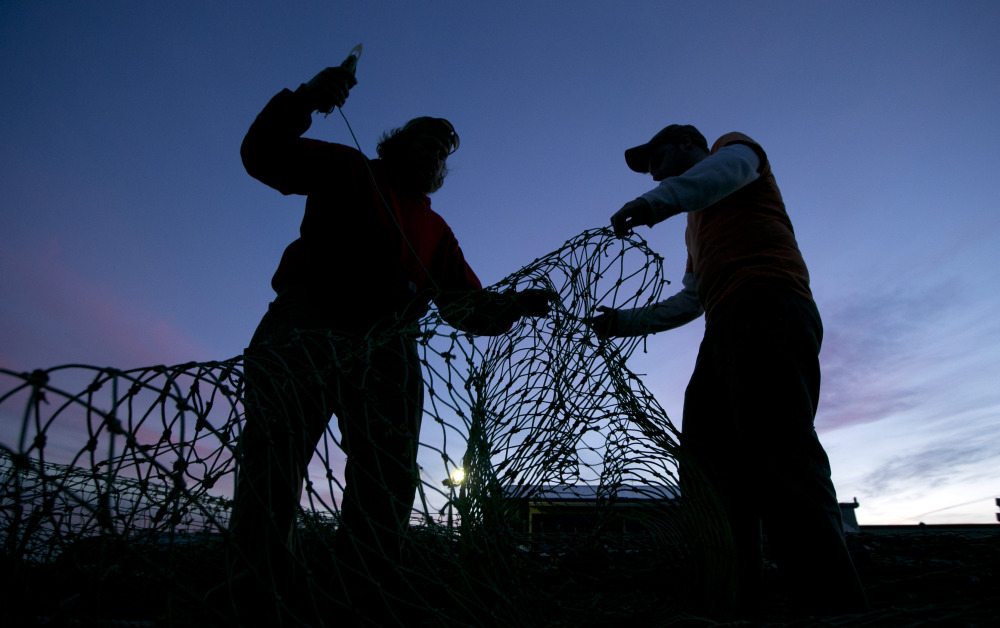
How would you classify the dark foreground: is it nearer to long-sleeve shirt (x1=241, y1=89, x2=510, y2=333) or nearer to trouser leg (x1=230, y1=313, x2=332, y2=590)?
trouser leg (x1=230, y1=313, x2=332, y2=590)

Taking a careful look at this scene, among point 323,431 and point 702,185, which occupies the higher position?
point 702,185

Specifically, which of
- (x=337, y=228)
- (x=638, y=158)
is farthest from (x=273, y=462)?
(x=638, y=158)

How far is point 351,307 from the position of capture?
A: 192 cm

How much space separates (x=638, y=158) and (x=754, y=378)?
1261 millimetres

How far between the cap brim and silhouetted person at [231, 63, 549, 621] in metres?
0.92

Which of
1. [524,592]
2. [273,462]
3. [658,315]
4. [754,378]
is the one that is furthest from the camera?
[658,315]

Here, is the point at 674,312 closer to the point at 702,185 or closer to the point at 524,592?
the point at 702,185

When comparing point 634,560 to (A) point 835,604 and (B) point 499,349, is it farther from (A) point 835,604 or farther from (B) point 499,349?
(B) point 499,349

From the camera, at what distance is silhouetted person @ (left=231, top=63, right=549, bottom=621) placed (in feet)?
4.99

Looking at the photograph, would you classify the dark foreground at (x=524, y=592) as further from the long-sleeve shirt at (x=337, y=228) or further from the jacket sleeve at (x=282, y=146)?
the jacket sleeve at (x=282, y=146)

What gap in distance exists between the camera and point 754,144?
1988mm

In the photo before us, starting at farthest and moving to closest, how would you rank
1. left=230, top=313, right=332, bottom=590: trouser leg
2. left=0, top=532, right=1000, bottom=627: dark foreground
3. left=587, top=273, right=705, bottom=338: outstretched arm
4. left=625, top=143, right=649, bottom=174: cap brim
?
left=625, top=143, right=649, bottom=174: cap brim, left=587, top=273, right=705, bottom=338: outstretched arm, left=230, top=313, right=332, bottom=590: trouser leg, left=0, top=532, right=1000, bottom=627: dark foreground

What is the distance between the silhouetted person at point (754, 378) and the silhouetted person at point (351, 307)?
2.14 feet

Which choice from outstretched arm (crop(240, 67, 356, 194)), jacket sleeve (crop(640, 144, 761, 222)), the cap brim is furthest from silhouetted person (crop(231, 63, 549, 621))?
the cap brim
